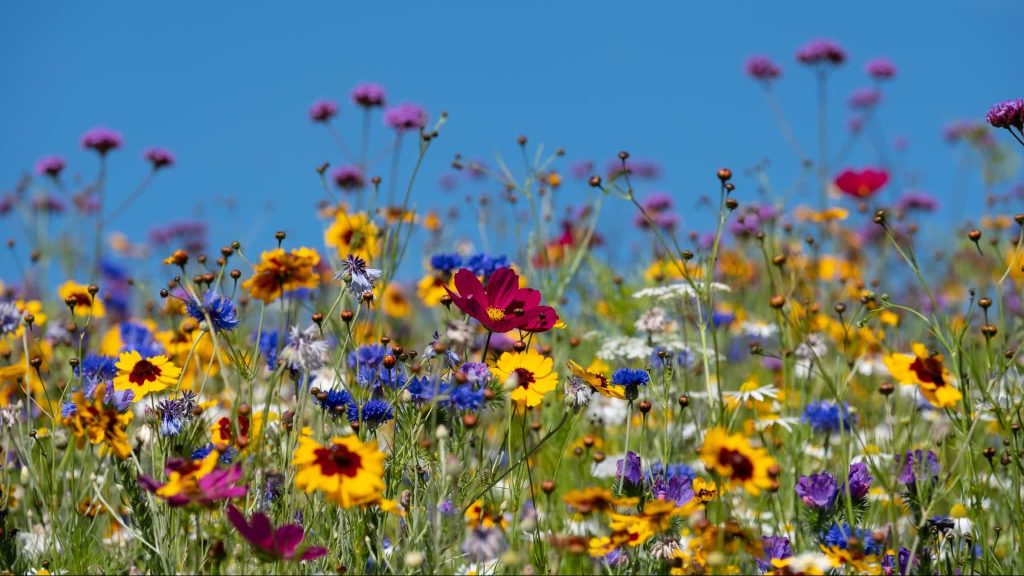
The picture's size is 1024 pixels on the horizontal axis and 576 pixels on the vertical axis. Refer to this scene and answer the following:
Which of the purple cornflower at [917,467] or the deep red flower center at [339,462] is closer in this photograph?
the deep red flower center at [339,462]

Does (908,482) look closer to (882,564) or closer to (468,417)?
(882,564)

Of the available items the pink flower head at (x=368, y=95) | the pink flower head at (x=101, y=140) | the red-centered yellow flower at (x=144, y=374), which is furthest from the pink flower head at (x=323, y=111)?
the red-centered yellow flower at (x=144, y=374)

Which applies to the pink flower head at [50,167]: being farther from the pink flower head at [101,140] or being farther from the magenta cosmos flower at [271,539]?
the magenta cosmos flower at [271,539]

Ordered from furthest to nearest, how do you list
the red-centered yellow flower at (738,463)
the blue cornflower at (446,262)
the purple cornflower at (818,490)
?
the blue cornflower at (446,262), the purple cornflower at (818,490), the red-centered yellow flower at (738,463)

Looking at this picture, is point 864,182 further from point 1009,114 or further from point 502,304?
point 502,304

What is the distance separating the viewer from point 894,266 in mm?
6887

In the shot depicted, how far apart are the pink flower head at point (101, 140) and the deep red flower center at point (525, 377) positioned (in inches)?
137

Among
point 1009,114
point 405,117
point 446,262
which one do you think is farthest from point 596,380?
point 405,117

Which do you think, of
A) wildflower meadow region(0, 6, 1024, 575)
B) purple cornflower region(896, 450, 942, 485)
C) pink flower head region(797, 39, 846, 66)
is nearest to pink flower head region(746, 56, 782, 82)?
pink flower head region(797, 39, 846, 66)

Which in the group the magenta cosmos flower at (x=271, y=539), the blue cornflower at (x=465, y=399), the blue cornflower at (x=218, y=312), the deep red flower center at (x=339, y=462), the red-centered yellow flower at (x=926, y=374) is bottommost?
the magenta cosmos flower at (x=271, y=539)

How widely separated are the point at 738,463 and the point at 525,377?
534mm

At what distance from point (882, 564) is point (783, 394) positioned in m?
1.40

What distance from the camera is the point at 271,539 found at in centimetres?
153

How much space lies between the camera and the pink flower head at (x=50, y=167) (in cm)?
483
